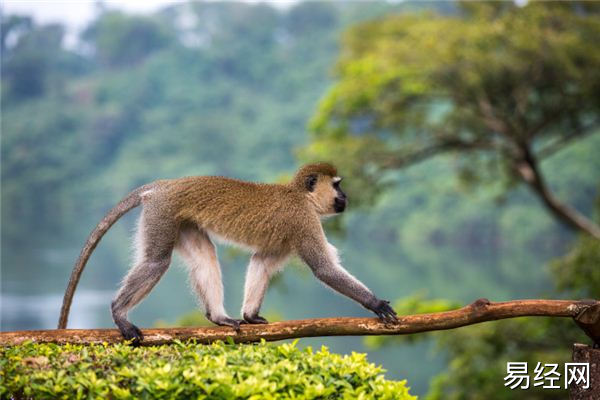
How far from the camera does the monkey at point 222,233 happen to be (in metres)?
5.57

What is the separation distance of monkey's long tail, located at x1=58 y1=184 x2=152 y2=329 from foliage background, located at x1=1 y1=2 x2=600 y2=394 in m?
24.8

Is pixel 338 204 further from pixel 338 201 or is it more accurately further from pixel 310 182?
pixel 310 182

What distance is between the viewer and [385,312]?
16.8 feet

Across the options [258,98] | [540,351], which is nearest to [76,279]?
[540,351]

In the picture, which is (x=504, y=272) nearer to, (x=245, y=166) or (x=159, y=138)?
(x=245, y=166)

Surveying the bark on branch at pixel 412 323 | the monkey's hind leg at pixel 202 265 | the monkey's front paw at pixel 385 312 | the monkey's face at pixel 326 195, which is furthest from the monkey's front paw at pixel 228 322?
the monkey's face at pixel 326 195

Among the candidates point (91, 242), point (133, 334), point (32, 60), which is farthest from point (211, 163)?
point (133, 334)

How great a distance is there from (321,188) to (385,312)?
150cm

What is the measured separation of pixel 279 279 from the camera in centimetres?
1530

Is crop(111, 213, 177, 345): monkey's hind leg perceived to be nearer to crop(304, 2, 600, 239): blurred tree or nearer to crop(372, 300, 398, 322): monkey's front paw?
crop(372, 300, 398, 322): monkey's front paw

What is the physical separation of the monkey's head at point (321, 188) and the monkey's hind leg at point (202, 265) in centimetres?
85

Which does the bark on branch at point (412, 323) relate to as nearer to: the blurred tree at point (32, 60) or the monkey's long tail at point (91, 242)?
the monkey's long tail at point (91, 242)

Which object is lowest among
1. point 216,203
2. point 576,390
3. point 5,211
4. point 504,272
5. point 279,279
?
point 576,390

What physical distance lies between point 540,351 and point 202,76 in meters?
53.0
